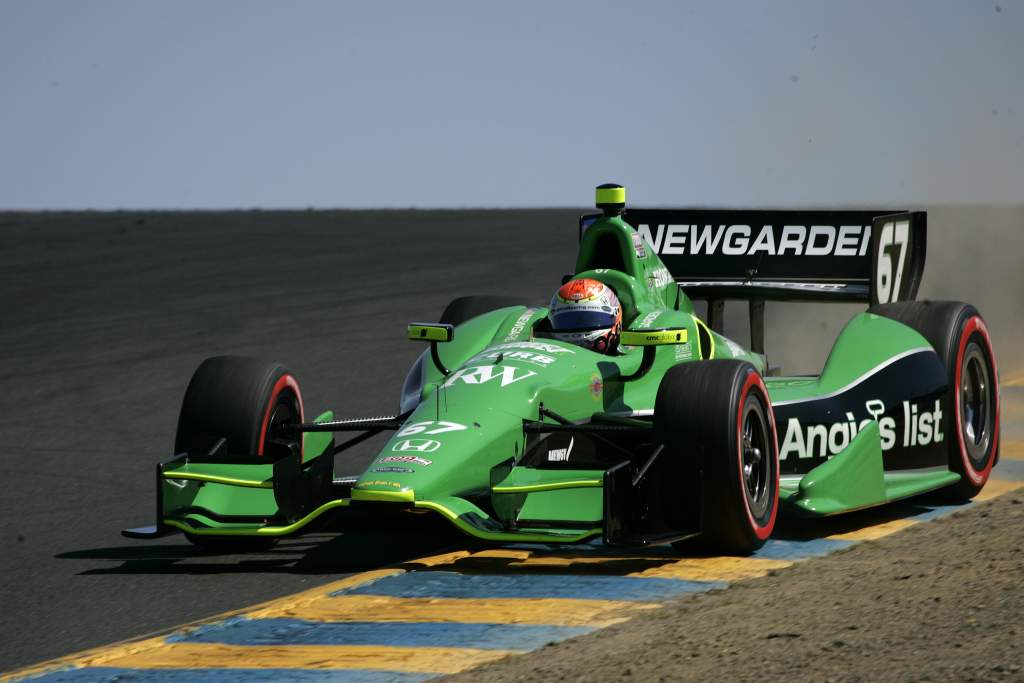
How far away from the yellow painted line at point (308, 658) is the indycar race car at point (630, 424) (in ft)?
3.44

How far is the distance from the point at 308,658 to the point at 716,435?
210 cm

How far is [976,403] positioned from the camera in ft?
31.1

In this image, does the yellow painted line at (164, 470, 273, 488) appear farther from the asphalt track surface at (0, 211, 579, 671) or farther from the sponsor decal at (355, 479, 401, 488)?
the sponsor decal at (355, 479, 401, 488)

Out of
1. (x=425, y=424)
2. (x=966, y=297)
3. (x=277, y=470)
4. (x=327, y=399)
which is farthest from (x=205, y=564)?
(x=966, y=297)

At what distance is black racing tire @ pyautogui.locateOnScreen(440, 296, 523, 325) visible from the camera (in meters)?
10.4

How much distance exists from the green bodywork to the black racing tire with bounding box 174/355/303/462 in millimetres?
345

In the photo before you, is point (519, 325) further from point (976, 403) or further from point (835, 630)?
point (835, 630)

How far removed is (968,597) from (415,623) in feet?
6.38

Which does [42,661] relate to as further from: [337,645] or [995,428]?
[995,428]

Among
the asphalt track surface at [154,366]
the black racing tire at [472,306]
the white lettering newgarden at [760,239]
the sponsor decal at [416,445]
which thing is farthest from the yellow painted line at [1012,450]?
the sponsor decal at [416,445]

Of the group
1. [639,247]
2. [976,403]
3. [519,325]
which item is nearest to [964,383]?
[976,403]

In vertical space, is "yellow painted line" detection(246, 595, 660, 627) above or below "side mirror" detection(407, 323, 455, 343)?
Answer: below

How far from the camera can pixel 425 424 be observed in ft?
24.5

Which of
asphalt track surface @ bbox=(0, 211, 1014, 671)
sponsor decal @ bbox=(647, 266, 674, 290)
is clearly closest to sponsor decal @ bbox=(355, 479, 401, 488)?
asphalt track surface @ bbox=(0, 211, 1014, 671)
